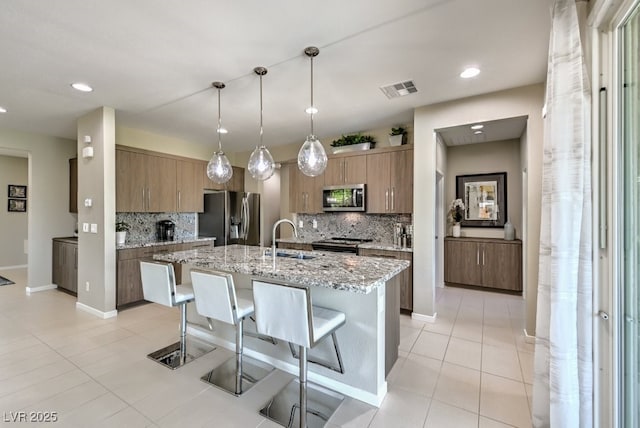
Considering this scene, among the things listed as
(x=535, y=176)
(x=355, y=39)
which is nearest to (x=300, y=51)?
(x=355, y=39)

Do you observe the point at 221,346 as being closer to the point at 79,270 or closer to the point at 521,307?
the point at 79,270

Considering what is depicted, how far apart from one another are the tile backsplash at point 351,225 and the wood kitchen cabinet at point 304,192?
35cm

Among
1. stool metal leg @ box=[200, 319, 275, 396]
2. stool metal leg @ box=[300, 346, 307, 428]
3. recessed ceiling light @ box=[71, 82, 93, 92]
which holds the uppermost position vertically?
recessed ceiling light @ box=[71, 82, 93, 92]

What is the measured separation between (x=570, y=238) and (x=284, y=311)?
1.58m

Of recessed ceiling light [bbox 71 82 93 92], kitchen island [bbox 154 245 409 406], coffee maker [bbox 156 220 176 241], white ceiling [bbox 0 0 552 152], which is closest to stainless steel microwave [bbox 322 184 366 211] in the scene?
white ceiling [bbox 0 0 552 152]

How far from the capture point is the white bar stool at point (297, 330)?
1.70m

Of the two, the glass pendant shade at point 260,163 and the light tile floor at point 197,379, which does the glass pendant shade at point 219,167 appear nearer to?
the glass pendant shade at point 260,163

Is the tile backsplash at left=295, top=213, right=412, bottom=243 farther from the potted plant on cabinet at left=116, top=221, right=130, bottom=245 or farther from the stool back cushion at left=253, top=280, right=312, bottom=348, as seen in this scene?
the stool back cushion at left=253, top=280, right=312, bottom=348

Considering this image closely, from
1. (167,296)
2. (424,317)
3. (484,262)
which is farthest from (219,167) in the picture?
(484,262)

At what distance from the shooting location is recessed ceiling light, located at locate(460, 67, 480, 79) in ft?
8.60

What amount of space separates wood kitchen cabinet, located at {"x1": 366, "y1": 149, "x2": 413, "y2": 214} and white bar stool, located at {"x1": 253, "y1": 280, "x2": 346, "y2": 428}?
7.77ft

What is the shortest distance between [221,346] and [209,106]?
9.21 ft

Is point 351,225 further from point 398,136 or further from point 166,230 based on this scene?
point 166,230

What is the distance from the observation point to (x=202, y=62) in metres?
2.51
